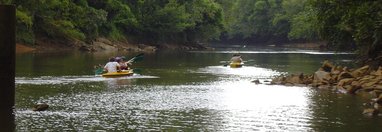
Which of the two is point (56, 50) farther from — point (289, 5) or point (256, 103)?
point (289, 5)

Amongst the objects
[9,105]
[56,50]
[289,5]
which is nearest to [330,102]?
[9,105]

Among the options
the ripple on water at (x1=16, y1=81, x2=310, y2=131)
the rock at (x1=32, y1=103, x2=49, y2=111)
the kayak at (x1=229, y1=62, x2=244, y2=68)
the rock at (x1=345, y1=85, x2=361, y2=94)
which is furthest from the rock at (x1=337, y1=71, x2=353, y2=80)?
the kayak at (x1=229, y1=62, x2=244, y2=68)

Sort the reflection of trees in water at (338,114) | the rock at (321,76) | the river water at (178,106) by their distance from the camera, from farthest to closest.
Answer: the rock at (321,76) < the reflection of trees in water at (338,114) < the river water at (178,106)

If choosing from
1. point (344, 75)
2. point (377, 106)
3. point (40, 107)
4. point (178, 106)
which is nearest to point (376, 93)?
point (377, 106)

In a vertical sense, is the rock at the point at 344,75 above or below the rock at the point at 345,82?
above

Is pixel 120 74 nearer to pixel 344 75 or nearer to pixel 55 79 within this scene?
pixel 55 79

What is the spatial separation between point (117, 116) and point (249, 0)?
134 m

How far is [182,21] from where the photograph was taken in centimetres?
10338

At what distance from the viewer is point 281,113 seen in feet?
77.5

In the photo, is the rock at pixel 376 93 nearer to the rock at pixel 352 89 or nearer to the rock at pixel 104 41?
the rock at pixel 352 89

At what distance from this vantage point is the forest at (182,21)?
39.6m

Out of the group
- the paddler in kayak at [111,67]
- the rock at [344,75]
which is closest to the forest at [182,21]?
the rock at [344,75]

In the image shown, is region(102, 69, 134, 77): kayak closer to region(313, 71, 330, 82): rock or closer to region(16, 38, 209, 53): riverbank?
region(313, 71, 330, 82): rock

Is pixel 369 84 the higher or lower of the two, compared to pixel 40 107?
higher
